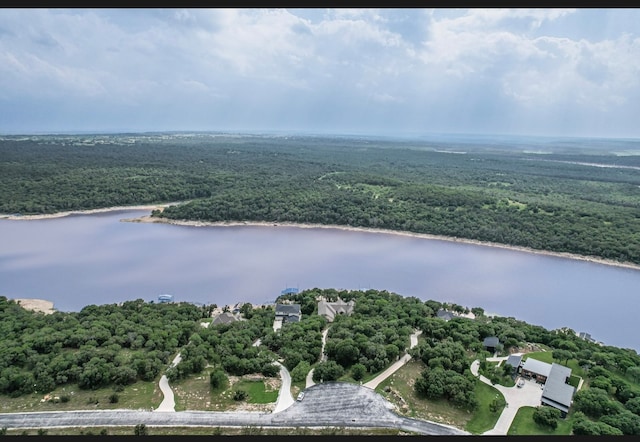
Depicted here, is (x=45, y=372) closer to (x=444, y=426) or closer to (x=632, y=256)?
(x=444, y=426)

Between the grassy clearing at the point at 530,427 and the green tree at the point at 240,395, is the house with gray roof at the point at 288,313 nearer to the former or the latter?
the green tree at the point at 240,395

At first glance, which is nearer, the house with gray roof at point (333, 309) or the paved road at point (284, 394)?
the paved road at point (284, 394)

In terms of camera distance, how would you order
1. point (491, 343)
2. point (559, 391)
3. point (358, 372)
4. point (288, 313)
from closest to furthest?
point (559, 391) → point (358, 372) → point (491, 343) → point (288, 313)

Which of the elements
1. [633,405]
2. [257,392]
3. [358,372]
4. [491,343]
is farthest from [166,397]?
[633,405]

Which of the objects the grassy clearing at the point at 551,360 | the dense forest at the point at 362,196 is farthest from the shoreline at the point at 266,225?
the grassy clearing at the point at 551,360

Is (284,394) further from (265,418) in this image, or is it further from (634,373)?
(634,373)
